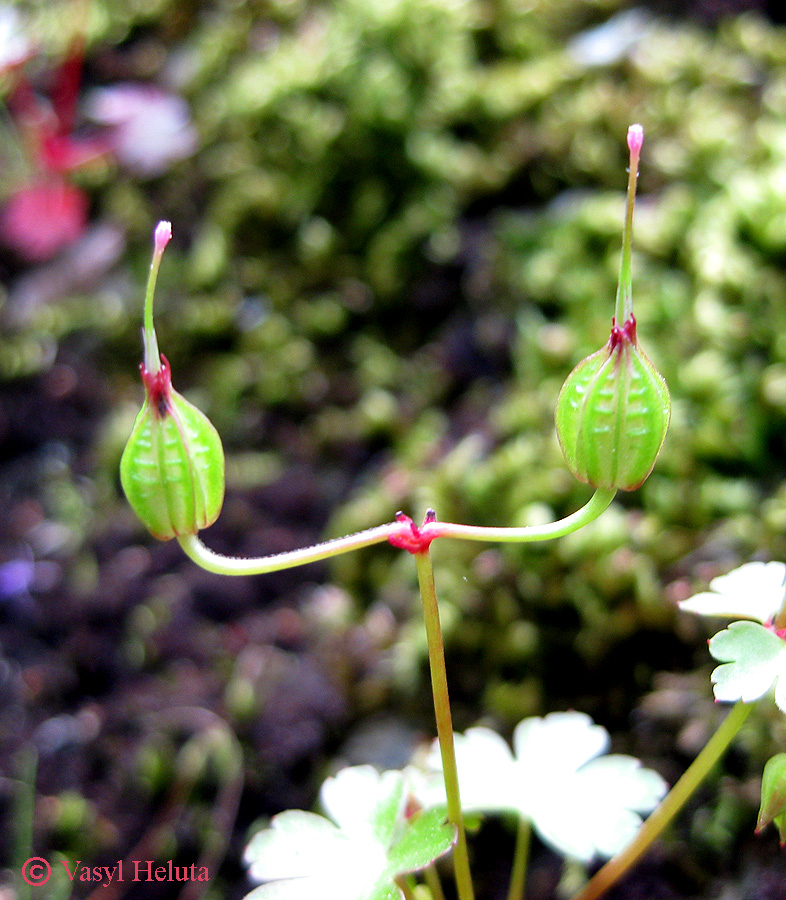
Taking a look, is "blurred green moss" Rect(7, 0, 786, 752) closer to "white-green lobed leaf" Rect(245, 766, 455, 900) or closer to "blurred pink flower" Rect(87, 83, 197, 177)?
"blurred pink flower" Rect(87, 83, 197, 177)

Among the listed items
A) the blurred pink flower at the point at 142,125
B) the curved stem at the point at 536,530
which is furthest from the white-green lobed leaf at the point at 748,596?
the blurred pink flower at the point at 142,125

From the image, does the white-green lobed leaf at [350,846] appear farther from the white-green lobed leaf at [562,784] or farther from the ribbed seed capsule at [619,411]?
the ribbed seed capsule at [619,411]

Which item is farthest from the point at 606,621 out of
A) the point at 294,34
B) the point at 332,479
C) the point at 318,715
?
the point at 294,34

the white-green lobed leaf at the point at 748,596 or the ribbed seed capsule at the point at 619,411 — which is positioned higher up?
the ribbed seed capsule at the point at 619,411

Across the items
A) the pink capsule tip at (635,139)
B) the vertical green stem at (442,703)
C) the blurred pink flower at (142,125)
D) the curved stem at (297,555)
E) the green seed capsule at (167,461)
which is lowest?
the vertical green stem at (442,703)

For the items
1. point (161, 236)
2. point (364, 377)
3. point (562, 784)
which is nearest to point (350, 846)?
point (562, 784)
